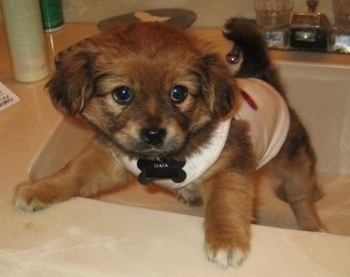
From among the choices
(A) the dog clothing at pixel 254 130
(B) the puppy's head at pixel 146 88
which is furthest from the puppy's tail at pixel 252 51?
(B) the puppy's head at pixel 146 88

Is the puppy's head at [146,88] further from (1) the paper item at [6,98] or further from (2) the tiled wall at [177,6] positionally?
(2) the tiled wall at [177,6]

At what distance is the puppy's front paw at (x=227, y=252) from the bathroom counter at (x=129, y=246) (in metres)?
0.01

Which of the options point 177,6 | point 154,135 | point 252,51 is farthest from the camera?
point 177,6

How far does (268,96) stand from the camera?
1415mm

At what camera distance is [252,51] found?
1514mm

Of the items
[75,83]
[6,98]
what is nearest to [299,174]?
A: [75,83]

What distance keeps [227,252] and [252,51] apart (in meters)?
0.72

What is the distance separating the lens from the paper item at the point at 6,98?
150 centimetres

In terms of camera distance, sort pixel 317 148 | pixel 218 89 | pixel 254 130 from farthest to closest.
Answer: pixel 317 148, pixel 254 130, pixel 218 89

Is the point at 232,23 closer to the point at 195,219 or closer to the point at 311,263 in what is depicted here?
the point at 195,219

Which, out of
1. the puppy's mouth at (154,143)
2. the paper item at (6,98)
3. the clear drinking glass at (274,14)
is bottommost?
the paper item at (6,98)

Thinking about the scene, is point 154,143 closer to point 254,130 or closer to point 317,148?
point 254,130

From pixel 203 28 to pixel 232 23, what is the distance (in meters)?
0.40

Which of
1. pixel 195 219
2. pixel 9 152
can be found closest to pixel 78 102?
pixel 9 152
